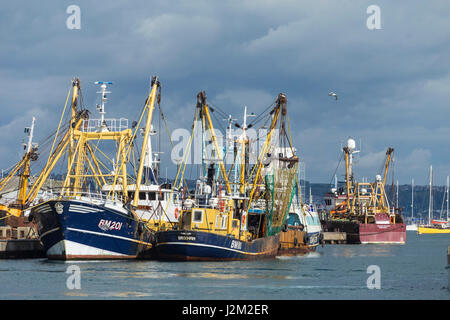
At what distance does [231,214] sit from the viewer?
2276 inches

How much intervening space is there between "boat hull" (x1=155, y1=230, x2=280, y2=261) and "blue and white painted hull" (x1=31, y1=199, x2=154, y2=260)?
121 inches

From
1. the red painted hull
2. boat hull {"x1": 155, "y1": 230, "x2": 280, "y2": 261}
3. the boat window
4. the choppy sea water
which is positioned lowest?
the red painted hull

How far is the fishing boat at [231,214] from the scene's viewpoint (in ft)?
181

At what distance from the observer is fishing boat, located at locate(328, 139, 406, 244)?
124500 millimetres

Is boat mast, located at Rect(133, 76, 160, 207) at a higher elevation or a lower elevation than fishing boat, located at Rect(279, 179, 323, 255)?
higher

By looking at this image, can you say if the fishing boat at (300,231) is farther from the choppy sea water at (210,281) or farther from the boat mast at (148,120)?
the boat mast at (148,120)

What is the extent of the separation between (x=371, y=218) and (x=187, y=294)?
314 feet

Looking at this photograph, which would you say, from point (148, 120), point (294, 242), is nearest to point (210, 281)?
point (148, 120)

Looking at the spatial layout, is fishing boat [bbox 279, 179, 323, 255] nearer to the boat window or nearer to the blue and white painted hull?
the boat window

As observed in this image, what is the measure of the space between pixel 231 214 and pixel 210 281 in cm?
1478

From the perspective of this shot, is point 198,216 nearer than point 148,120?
Yes

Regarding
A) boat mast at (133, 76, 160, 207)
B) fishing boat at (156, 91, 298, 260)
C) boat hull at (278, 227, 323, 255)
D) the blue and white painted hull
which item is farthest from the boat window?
boat hull at (278, 227, 323, 255)

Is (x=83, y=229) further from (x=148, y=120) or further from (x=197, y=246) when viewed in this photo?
(x=148, y=120)

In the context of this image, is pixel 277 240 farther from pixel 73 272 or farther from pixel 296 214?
pixel 73 272
